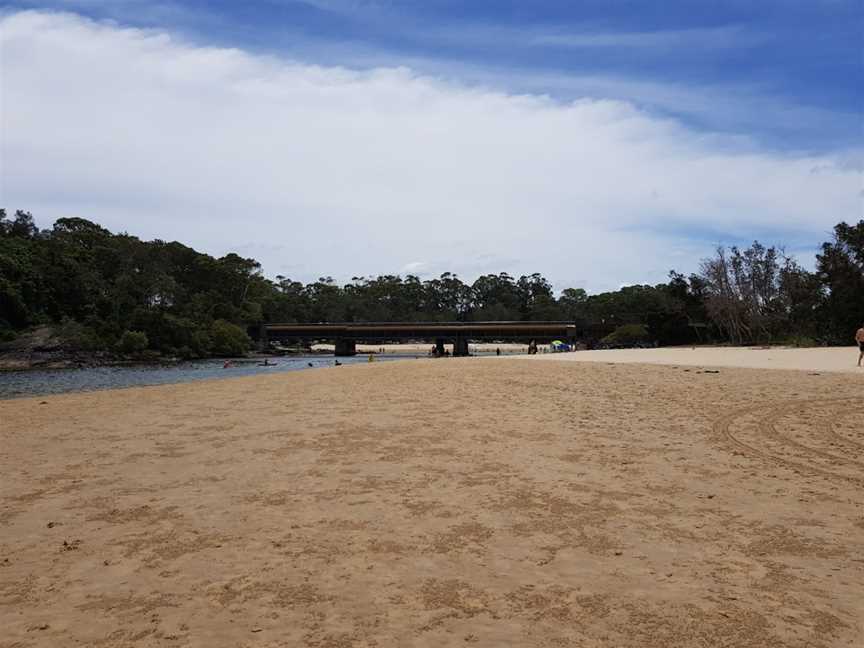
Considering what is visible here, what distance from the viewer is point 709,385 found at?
18.3m

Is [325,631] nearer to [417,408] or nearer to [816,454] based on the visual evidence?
[816,454]

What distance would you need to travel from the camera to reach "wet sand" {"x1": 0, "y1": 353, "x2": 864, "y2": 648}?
394 centimetres

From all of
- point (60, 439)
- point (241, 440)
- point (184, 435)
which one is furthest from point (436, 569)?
point (60, 439)

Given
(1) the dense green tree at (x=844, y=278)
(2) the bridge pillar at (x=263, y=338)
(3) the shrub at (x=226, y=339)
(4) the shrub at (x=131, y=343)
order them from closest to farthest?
1. (1) the dense green tree at (x=844, y=278)
2. (4) the shrub at (x=131, y=343)
3. (3) the shrub at (x=226, y=339)
4. (2) the bridge pillar at (x=263, y=338)

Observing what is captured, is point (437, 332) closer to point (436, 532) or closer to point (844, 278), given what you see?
point (844, 278)

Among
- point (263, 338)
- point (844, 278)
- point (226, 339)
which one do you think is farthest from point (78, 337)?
point (844, 278)

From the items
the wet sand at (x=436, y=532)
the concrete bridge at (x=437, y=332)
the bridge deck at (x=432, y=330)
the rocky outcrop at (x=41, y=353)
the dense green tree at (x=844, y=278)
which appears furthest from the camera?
the concrete bridge at (x=437, y=332)

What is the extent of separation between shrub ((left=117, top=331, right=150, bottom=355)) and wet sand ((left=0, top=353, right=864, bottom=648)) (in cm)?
7253

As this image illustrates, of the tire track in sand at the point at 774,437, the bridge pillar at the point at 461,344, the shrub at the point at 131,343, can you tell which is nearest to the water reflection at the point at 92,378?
the shrub at the point at 131,343

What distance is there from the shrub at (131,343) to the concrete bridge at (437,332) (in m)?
29.0

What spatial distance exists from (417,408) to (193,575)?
940cm

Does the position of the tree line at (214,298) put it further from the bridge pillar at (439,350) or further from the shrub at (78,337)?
the bridge pillar at (439,350)

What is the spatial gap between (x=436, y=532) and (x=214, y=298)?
102558 millimetres

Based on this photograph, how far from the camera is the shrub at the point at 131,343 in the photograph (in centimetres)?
7781
